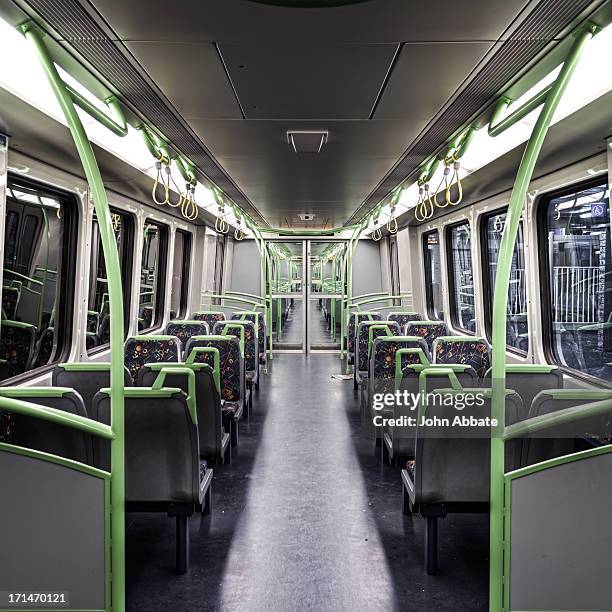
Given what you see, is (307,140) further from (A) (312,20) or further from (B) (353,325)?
(B) (353,325)

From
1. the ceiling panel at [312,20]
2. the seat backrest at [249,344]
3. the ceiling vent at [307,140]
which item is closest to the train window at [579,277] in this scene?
the ceiling vent at [307,140]

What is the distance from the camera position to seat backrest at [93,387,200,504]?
107 inches

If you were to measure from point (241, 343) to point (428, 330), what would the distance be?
2383 mm

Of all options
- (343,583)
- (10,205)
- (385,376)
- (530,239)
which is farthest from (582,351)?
(10,205)

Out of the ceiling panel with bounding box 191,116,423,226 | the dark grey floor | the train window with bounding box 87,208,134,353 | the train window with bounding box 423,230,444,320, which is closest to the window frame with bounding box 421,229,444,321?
the train window with bounding box 423,230,444,320

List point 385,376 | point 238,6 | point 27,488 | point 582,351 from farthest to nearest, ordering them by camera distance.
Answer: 1. point 385,376
2. point 582,351
3. point 27,488
4. point 238,6

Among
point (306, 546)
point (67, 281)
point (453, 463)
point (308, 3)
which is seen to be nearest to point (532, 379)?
point (453, 463)

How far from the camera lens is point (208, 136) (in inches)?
159

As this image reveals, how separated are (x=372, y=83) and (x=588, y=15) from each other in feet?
3.56

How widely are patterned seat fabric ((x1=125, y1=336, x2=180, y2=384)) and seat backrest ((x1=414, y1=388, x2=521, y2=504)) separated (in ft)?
9.93

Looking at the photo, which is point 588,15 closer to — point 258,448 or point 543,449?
point 543,449

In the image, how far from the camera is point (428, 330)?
666 cm

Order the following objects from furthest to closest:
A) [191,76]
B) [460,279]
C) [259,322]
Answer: [259,322], [460,279], [191,76]

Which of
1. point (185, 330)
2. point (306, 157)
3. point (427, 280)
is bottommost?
point (185, 330)
